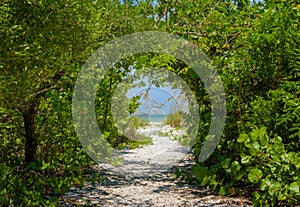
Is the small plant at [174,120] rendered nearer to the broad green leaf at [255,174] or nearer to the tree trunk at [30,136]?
the tree trunk at [30,136]

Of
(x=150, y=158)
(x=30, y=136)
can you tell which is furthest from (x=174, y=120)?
(x=30, y=136)

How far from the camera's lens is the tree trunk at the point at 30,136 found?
4.00 meters

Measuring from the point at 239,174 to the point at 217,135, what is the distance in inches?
27.3

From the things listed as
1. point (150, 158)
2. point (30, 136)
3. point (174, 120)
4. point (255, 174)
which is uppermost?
point (174, 120)

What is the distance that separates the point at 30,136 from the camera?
4195mm

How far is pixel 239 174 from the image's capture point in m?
3.63

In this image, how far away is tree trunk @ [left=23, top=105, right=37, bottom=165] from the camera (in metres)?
4.00

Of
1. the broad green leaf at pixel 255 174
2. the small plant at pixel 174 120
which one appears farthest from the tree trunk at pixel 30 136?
the small plant at pixel 174 120

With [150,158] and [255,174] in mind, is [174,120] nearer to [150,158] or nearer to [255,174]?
[150,158]

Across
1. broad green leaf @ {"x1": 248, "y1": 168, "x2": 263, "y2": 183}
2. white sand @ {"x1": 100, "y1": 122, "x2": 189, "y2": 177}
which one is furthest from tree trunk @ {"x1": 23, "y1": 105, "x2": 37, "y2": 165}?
broad green leaf @ {"x1": 248, "y1": 168, "x2": 263, "y2": 183}

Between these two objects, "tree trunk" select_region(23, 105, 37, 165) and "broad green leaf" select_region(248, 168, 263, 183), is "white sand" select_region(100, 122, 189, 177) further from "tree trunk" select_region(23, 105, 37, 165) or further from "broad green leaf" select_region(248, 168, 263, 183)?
"broad green leaf" select_region(248, 168, 263, 183)

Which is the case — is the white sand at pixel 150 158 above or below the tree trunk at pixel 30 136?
below

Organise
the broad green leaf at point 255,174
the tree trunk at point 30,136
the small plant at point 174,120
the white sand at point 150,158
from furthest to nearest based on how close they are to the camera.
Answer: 1. the small plant at point 174,120
2. the white sand at point 150,158
3. the tree trunk at point 30,136
4. the broad green leaf at point 255,174

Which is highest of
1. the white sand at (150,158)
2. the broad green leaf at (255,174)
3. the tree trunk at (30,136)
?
the tree trunk at (30,136)
